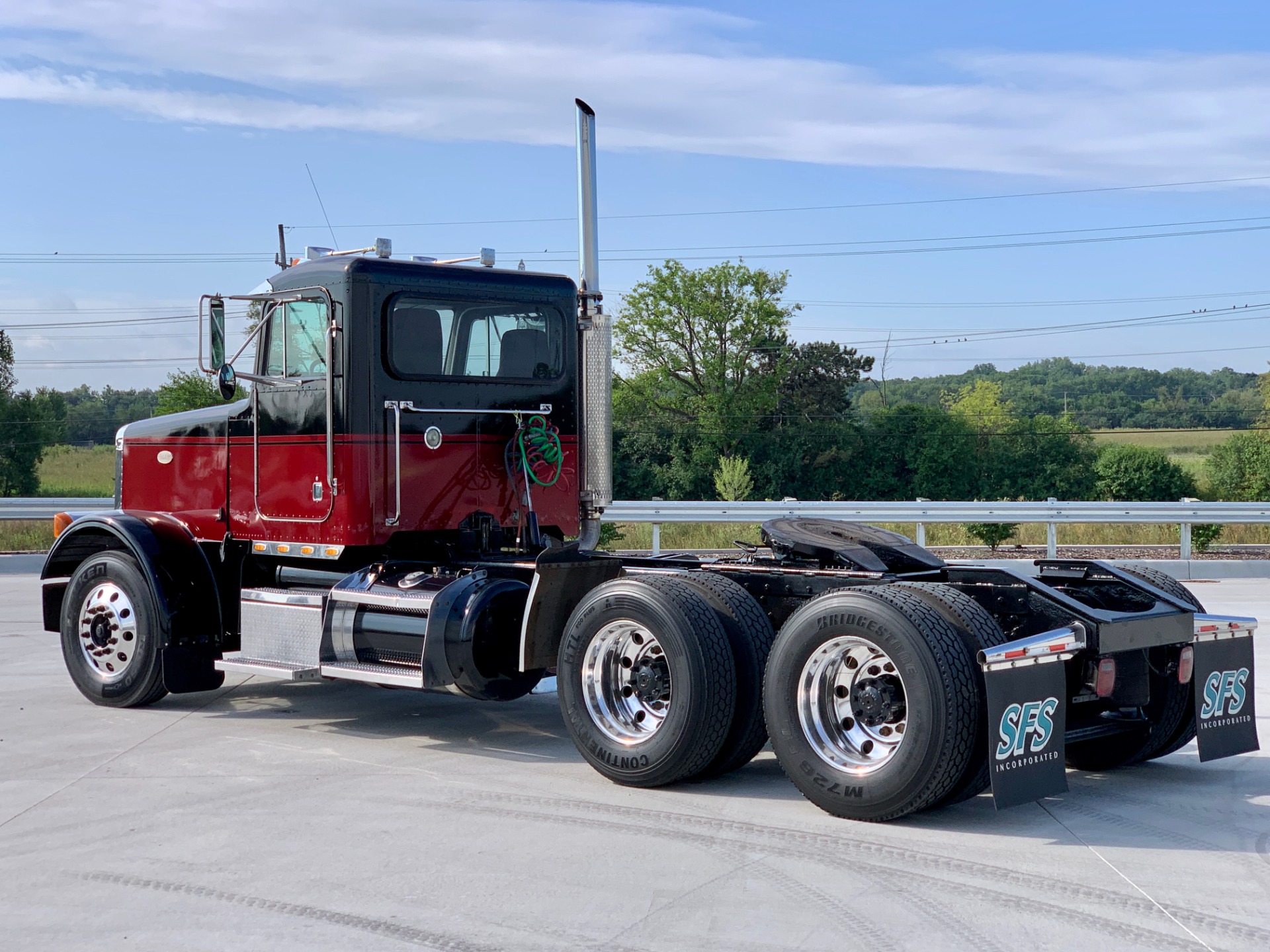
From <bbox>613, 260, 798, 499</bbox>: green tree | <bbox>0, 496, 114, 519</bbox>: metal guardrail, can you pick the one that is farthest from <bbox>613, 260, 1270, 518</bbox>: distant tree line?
<bbox>0, 496, 114, 519</bbox>: metal guardrail

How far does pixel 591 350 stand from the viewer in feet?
28.2

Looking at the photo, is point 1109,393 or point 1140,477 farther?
point 1109,393

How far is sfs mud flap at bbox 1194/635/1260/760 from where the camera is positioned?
20.3 feet

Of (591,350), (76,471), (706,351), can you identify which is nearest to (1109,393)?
(706,351)

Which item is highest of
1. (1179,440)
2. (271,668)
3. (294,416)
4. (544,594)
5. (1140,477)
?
(1179,440)

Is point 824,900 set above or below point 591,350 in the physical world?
below

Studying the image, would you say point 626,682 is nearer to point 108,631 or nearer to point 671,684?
point 671,684

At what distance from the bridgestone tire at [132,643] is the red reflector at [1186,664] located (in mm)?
→ 5917

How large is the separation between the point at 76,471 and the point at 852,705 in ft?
187

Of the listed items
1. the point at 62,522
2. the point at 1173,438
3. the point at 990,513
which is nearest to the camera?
the point at 62,522

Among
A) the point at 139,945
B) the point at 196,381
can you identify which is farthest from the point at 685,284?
the point at 139,945

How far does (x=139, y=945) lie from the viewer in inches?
171

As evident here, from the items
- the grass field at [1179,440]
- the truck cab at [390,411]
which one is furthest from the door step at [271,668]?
the grass field at [1179,440]

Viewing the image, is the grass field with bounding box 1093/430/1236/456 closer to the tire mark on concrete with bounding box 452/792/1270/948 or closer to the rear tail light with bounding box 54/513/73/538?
the rear tail light with bounding box 54/513/73/538
